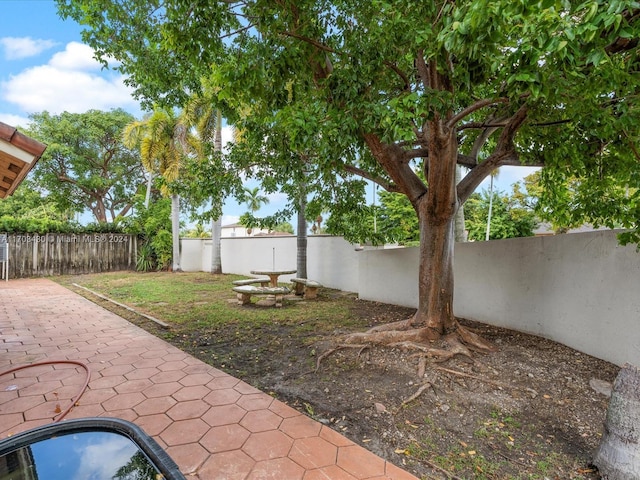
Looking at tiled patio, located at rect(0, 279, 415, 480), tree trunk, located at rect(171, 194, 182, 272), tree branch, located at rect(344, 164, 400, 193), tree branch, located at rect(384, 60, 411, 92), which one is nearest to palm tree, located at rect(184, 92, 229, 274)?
tree trunk, located at rect(171, 194, 182, 272)

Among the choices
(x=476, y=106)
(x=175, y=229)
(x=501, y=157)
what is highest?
(x=476, y=106)

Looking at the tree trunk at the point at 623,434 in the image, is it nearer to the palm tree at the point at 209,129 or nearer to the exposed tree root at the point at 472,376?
the exposed tree root at the point at 472,376

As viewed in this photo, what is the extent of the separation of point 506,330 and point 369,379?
276 cm

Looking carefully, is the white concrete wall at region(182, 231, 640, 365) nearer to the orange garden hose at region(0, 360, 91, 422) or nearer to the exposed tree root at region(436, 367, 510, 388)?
the exposed tree root at region(436, 367, 510, 388)

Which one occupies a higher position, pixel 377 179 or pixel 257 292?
pixel 377 179

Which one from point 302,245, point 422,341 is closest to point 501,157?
point 422,341

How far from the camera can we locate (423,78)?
148 inches

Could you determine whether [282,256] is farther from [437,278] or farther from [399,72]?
[399,72]

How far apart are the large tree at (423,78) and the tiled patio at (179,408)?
195 cm

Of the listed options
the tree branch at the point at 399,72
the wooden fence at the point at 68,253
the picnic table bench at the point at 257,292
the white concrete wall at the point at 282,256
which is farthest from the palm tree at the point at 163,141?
the tree branch at the point at 399,72

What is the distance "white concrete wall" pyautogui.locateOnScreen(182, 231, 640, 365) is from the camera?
3.48m

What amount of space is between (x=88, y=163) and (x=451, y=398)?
66.4 ft

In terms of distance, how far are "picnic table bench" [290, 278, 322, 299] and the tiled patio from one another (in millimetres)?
3656

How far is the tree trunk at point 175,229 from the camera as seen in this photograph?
12.8 m
